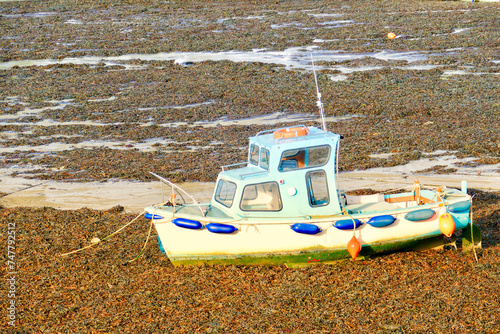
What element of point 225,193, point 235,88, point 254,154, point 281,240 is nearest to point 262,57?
point 235,88

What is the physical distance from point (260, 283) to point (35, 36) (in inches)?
1431

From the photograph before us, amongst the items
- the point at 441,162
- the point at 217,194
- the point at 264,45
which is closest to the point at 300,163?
the point at 217,194

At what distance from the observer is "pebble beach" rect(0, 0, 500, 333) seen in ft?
28.3

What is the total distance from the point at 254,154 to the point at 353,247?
7.47ft

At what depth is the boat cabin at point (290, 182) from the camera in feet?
31.3

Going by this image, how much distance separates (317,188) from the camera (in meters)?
9.71

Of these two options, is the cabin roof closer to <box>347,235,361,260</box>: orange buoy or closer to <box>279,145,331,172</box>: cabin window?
<box>279,145,331,172</box>: cabin window

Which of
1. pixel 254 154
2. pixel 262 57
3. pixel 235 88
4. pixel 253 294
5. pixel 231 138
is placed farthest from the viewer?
pixel 262 57

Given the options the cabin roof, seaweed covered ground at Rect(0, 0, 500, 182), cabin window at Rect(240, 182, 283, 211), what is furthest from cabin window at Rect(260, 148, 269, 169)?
seaweed covered ground at Rect(0, 0, 500, 182)

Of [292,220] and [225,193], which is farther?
[225,193]

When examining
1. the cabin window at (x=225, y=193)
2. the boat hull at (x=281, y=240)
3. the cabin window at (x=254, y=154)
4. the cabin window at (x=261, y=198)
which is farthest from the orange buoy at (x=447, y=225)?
the cabin window at (x=225, y=193)

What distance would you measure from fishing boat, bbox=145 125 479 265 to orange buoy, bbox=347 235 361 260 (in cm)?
2

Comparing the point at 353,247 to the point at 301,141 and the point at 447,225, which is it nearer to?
the point at 447,225

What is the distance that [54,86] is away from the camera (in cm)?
2641
